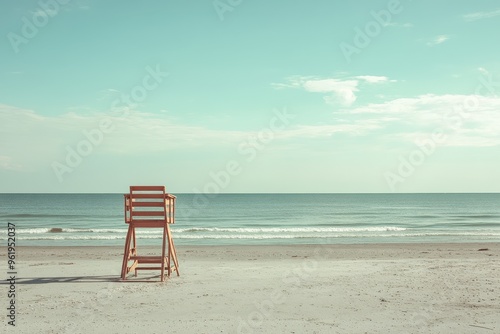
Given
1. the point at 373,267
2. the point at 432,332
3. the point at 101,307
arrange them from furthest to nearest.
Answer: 1. the point at 373,267
2. the point at 101,307
3. the point at 432,332

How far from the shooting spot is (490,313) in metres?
6.44

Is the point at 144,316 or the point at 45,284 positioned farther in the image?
the point at 45,284

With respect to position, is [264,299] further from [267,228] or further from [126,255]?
[267,228]

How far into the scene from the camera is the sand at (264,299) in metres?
5.89

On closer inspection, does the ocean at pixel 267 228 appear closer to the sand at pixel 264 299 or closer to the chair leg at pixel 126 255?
the sand at pixel 264 299

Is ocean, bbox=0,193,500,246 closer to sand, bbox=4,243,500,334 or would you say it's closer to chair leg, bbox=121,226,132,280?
sand, bbox=4,243,500,334

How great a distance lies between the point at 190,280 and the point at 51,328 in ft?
11.6

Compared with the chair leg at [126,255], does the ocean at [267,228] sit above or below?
below

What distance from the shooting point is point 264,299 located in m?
7.27

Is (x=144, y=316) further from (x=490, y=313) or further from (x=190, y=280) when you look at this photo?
(x=490, y=313)

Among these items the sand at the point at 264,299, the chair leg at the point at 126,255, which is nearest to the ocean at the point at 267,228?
the sand at the point at 264,299

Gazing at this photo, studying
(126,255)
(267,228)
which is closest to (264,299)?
(126,255)

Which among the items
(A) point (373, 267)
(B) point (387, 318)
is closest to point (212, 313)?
(B) point (387, 318)

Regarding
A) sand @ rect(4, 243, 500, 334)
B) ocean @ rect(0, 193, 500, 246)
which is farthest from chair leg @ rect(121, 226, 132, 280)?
ocean @ rect(0, 193, 500, 246)
